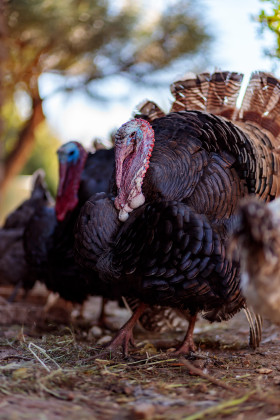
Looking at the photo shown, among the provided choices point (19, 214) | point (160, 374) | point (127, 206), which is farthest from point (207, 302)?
point (19, 214)

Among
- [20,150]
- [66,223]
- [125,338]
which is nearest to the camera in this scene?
[125,338]

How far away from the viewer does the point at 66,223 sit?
4.23m

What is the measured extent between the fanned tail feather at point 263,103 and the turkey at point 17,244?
2412 mm

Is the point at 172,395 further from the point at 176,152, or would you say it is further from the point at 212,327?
the point at 212,327

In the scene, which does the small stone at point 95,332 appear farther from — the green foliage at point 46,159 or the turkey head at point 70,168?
the green foliage at point 46,159

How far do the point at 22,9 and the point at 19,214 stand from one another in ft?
8.14

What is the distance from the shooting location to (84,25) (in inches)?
282

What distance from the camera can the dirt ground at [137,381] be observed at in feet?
6.33

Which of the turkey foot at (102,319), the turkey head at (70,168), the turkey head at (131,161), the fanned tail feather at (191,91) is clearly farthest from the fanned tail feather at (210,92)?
the turkey foot at (102,319)

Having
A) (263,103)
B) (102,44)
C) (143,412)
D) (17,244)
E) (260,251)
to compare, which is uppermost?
(102,44)

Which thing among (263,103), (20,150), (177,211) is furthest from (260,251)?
(20,150)

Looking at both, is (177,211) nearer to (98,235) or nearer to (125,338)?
(98,235)

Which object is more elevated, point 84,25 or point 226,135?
point 84,25

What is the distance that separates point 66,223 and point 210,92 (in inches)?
63.4
